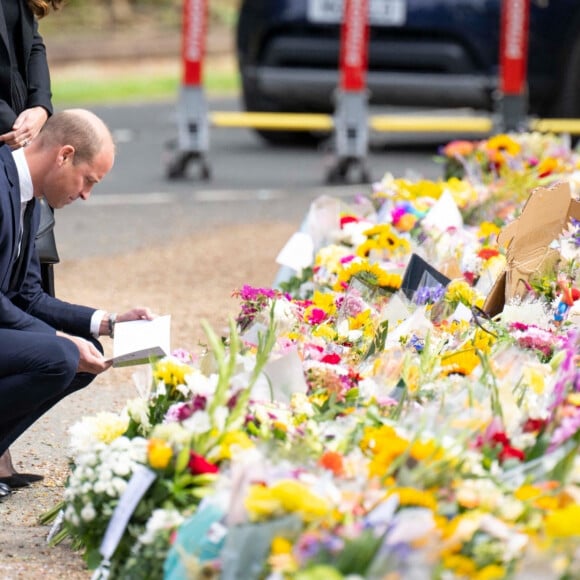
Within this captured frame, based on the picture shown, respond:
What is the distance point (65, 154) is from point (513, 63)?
6.02m

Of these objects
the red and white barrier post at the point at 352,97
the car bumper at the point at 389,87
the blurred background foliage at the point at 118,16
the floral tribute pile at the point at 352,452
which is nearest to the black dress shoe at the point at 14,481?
the floral tribute pile at the point at 352,452

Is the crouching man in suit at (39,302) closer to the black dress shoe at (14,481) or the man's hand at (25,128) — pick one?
the black dress shoe at (14,481)

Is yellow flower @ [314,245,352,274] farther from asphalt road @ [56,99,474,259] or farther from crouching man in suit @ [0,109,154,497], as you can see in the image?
asphalt road @ [56,99,474,259]

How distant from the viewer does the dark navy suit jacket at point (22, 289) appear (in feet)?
11.5

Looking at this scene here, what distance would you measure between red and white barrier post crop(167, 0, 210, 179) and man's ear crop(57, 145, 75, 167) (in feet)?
20.4

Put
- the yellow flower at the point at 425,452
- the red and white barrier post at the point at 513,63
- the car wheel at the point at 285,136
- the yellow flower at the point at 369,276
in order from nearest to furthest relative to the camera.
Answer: the yellow flower at the point at 425,452
the yellow flower at the point at 369,276
the red and white barrier post at the point at 513,63
the car wheel at the point at 285,136

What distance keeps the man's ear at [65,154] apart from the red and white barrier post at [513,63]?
19.2 feet

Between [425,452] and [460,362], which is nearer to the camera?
[425,452]

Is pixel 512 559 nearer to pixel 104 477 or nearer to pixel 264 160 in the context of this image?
pixel 104 477

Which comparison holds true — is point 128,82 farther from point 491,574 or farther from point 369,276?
point 491,574

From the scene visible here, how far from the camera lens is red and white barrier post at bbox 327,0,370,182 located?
30.1ft

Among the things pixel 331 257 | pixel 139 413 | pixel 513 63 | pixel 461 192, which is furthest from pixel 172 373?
pixel 513 63

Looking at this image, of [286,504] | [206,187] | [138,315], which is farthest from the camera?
[206,187]

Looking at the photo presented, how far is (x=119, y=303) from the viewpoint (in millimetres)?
6172
